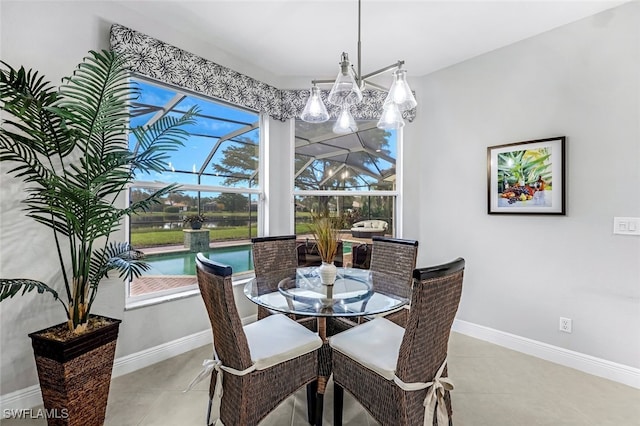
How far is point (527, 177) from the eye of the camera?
105 inches

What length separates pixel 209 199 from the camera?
2.97 meters

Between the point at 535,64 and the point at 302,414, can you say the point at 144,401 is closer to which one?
the point at 302,414

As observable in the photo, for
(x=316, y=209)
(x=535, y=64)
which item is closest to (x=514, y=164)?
(x=535, y=64)

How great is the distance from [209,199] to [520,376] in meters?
3.01

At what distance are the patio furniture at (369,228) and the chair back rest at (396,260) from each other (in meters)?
0.83

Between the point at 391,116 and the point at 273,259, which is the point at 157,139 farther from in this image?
the point at 391,116

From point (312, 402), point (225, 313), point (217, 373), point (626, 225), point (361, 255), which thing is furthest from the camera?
point (361, 255)

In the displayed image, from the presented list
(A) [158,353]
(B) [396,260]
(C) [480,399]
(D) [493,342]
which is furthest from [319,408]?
(D) [493,342]

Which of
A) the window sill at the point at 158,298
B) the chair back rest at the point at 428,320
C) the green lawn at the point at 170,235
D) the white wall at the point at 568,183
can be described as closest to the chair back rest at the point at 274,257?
the green lawn at the point at 170,235

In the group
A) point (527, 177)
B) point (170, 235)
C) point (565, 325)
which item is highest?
point (527, 177)

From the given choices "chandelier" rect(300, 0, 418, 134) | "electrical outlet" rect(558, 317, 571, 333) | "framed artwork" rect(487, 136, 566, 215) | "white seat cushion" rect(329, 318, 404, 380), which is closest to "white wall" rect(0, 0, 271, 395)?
"chandelier" rect(300, 0, 418, 134)

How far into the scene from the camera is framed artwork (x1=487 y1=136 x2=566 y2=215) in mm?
2498

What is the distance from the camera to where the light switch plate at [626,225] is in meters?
2.18

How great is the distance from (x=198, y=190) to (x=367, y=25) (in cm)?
206
